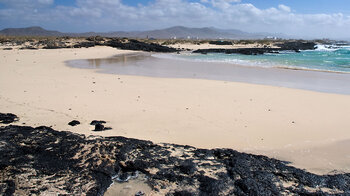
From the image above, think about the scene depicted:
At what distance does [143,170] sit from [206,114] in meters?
3.03

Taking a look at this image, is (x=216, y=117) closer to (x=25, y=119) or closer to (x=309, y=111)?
(x=309, y=111)

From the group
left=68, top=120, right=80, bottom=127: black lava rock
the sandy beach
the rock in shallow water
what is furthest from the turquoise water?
left=68, top=120, right=80, bottom=127: black lava rock

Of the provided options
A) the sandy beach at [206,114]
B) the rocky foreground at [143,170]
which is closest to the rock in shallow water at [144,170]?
the rocky foreground at [143,170]

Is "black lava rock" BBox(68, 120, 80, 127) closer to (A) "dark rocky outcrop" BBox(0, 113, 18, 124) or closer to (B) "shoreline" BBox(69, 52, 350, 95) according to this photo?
(A) "dark rocky outcrop" BBox(0, 113, 18, 124)

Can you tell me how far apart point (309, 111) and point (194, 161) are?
4.34m

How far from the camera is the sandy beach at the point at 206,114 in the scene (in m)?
4.35

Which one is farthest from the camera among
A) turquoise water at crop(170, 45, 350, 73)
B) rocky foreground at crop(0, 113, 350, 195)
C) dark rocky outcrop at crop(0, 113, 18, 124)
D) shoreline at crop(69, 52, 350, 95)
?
turquoise water at crop(170, 45, 350, 73)

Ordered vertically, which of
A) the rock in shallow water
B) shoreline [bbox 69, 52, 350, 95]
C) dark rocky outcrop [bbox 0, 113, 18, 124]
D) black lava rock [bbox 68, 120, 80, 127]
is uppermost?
shoreline [bbox 69, 52, 350, 95]

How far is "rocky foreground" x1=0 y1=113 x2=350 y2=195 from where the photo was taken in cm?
280

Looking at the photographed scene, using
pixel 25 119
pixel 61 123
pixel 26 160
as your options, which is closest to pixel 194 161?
pixel 26 160

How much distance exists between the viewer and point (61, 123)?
5.02 metres

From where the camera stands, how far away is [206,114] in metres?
5.90

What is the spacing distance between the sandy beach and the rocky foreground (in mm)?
598

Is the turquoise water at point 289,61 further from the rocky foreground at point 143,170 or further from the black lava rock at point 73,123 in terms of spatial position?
the black lava rock at point 73,123
